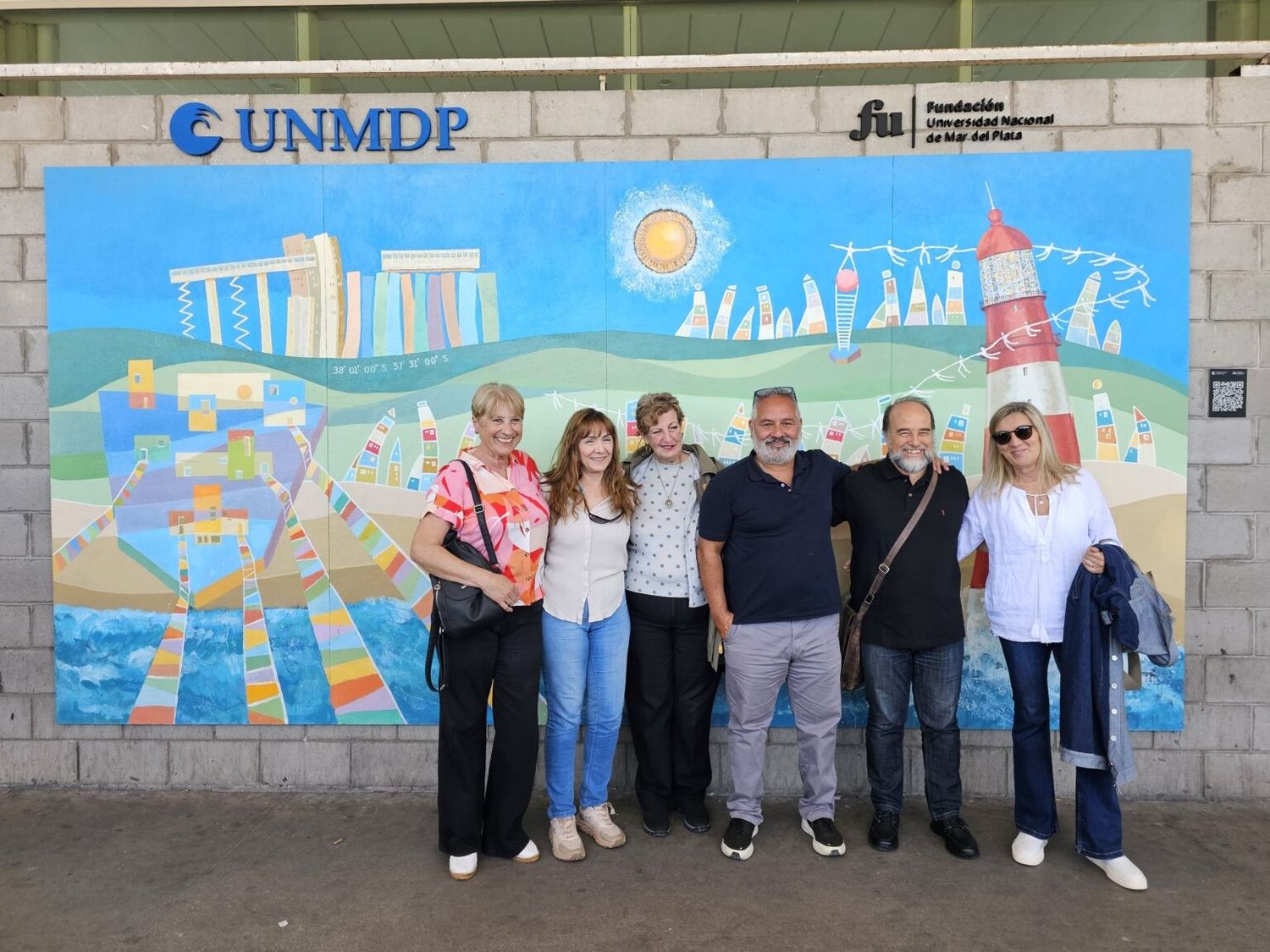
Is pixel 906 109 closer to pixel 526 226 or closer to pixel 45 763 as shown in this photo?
pixel 526 226

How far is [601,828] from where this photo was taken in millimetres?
3580

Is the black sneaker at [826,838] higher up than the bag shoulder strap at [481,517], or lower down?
lower down

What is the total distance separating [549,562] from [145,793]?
2480mm

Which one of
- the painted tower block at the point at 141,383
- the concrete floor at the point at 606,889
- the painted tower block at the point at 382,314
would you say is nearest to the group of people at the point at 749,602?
the concrete floor at the point at 606,889

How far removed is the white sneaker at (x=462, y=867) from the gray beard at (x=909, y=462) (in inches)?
90.8

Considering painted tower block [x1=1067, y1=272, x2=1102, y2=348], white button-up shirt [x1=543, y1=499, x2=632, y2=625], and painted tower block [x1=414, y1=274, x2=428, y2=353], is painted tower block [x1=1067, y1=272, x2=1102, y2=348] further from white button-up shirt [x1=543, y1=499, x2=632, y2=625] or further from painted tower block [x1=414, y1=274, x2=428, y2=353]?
painted tower block [x1=414, y1=274, x2=428, y2=353]

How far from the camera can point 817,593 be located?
341 cm

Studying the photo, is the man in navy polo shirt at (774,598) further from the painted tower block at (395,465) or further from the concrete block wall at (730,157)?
the painted tower block at (395,465)

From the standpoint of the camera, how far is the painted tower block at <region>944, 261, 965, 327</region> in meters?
4.01

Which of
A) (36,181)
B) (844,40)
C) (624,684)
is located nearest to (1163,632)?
(624,684)

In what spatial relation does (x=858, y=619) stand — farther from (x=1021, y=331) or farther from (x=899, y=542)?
(x=1021, y=331)

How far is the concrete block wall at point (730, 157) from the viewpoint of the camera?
399 cm

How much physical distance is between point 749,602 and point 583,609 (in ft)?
2.19

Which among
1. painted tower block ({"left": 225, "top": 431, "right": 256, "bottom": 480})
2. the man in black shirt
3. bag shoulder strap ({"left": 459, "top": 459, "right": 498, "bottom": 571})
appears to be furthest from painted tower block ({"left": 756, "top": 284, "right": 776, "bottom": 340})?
painted tower block ({"left": 225, "top": 431, "right": 256, "bottom": 480})
